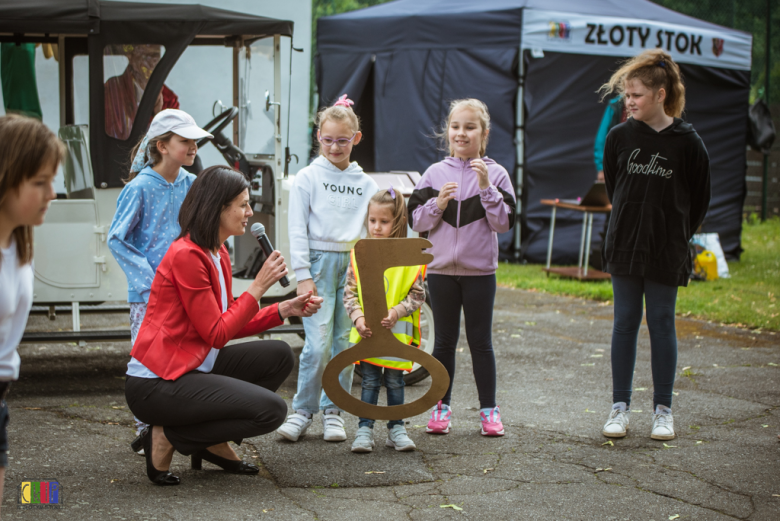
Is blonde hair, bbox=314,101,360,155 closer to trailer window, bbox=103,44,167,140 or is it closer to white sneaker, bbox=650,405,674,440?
trailer window, bbox=103,44,167,140

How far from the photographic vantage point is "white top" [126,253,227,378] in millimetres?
3387

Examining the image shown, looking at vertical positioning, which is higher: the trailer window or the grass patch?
the trailer window

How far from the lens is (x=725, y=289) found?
9.65 m

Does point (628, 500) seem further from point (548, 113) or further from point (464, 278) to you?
point (548, 113)

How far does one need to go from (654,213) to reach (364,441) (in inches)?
76.4

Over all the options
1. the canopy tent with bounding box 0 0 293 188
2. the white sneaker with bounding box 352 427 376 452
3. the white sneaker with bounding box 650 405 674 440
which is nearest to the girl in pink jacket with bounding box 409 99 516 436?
the white sneaker with bounding box 352 427 376 452

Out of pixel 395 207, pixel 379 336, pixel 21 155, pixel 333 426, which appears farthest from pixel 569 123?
pixel 21 155

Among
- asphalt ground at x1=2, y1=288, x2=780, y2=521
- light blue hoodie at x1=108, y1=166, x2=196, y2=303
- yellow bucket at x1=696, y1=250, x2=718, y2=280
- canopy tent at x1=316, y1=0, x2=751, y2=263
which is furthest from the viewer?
canopy tent at x1=316, y1=0, x2=751, y2=263

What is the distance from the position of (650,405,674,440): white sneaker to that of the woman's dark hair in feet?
8.26

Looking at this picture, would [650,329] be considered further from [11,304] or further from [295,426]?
[11,304]

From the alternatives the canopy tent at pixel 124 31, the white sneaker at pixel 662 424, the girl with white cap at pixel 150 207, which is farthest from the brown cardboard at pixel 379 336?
the canopy tent at pixel 124 31

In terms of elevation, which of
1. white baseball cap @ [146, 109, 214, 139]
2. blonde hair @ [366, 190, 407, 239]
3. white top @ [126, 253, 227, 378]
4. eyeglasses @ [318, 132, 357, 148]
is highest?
white baseball cap @ [146, 109, 214, 139]

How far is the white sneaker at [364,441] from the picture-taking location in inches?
157

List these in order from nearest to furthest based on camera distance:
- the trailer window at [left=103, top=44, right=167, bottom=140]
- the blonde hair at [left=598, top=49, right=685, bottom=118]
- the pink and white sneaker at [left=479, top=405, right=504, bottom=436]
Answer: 1. the blonde hair at [left=598, top=49, right=685, bottom=118]
2. the pink and white sneaker at [left=479, top=405, right=504, bottom=436]
3. the trailer window at [left=103, top=44, right=167, bottom=140]
